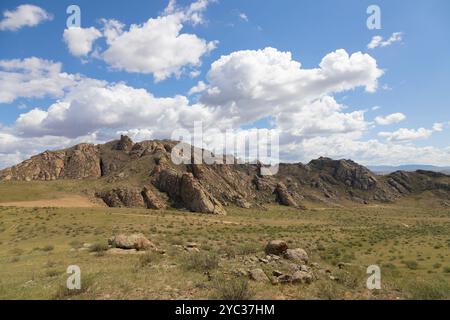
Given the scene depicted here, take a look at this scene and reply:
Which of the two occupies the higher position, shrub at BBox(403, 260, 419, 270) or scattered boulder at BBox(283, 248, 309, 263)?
scattered boulder at BBox(283, 248, 309, 263)

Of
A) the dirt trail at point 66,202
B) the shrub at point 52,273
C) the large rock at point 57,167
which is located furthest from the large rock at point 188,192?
the shrub at point 52,273

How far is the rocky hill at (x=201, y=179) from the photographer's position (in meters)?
75.7

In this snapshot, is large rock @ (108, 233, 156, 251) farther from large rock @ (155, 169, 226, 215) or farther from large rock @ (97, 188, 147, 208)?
large rock @ (97, 188, 147, 208)

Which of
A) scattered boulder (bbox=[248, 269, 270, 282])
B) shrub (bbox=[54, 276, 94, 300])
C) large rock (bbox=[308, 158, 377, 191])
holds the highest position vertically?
large rock (bbox=[308, 158, 377, 191])

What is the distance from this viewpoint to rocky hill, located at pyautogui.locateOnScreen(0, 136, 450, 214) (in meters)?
75.7

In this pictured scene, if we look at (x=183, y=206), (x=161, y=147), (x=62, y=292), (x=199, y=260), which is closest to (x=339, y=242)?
(x=199, y=260)

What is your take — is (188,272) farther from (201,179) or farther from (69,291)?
(201,179)

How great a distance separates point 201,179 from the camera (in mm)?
91312

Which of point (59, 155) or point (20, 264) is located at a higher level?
point (59, 155)

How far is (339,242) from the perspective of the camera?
35.3 m

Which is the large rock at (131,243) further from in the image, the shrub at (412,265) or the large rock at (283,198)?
the large rock at (283,198)

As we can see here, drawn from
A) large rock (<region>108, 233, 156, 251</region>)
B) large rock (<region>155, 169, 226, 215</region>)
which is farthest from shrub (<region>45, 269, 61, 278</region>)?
large rock (<region>155, 169, 226, 215</region>)
